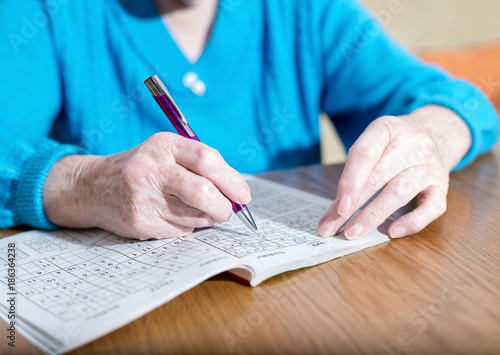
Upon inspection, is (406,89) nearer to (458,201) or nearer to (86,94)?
(458,201)

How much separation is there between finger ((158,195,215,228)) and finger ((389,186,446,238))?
0.82 feet

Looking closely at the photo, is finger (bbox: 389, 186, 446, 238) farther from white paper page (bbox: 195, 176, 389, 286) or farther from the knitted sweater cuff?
the knitted sweater cuff

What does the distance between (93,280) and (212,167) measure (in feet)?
0.60

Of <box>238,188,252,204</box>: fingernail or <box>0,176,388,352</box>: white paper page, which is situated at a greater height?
<box>238,188,252,204</box>: fingernail

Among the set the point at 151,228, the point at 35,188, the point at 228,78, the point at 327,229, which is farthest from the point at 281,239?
the point at 228,78

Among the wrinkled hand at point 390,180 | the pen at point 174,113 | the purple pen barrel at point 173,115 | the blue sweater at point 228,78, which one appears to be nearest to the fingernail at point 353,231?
the wrinkled hand at point 390,180

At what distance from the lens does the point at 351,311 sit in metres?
0.41

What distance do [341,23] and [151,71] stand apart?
489 mm

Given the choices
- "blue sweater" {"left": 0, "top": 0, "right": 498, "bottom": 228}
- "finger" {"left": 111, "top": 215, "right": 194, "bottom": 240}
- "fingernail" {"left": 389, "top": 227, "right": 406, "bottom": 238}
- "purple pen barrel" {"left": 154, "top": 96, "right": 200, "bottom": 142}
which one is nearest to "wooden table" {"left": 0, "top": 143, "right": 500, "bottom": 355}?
"fingernail" {"left": 389, "top": 227, "right": 406, "bottom": 238}

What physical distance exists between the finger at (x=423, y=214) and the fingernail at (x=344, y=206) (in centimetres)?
7

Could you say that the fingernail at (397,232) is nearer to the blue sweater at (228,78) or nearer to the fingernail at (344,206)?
the fingernail at (344,206)

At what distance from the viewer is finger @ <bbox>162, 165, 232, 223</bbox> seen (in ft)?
1.71

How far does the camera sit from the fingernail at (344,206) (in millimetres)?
558

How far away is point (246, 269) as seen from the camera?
47 cm
